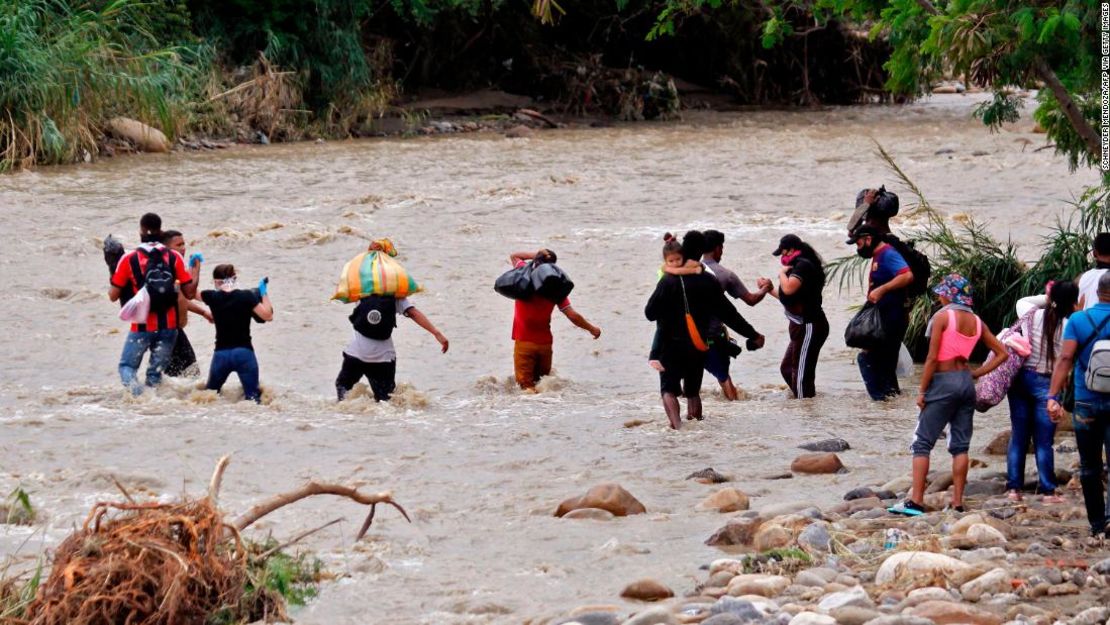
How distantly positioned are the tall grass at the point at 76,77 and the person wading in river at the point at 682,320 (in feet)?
50.0

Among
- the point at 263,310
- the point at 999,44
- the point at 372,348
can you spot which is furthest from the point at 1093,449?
the point at 263,310

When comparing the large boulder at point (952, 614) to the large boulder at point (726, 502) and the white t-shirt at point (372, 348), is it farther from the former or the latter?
the white t-shirt at point (372, 348)

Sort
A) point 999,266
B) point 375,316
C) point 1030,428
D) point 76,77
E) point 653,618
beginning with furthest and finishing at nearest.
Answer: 1. point 76,77
2. point 999,266
3. point 375,316
4. point 1030,428
5. point 653,618

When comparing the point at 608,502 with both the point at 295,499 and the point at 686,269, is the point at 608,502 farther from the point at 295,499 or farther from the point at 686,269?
the point at 686,269

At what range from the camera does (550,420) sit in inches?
448

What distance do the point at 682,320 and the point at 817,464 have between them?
157cm

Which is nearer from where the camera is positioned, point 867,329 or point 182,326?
point 867,329

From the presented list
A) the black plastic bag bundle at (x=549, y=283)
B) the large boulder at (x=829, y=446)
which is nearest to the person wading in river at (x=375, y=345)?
the black plastic bag bundle at (x=549, y=283)

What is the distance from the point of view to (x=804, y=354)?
38.2 feet

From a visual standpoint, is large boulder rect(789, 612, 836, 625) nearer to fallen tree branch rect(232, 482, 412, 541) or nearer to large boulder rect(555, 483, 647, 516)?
fallen tree branch rect(232, 482, 412, 541)

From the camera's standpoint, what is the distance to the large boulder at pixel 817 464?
9555 millimetres

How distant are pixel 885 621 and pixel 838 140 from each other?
24.4m

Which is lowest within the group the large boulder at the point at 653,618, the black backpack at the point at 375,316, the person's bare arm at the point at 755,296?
the large boulder at the point at 653,618

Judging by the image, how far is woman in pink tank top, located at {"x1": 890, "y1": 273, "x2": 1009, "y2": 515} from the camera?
315 inches
